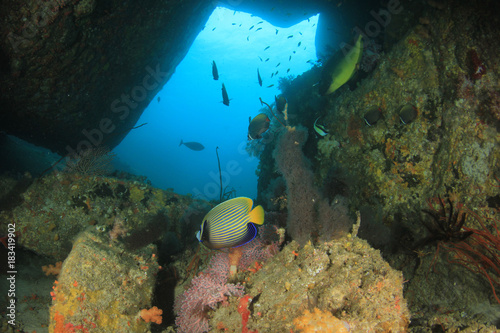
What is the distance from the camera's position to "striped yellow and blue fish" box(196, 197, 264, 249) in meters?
2.06

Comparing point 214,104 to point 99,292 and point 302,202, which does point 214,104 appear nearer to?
point 302,202

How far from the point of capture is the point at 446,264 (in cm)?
284

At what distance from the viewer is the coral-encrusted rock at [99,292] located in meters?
2.24

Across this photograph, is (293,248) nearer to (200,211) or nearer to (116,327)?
(116,327)

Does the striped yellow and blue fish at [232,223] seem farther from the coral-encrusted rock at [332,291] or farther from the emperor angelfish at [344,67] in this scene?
the emperor angelfish at [344,67]

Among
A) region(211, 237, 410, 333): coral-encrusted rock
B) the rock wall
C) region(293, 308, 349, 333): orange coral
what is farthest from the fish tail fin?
the rock wall

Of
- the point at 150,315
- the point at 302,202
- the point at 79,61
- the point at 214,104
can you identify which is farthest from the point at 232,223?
the point at 214,104

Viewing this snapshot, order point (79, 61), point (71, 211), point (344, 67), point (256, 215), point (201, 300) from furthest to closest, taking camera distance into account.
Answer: point (79, 61) → point (71, 211) → point (344, 67) → point (201, 300) → point (256, 215)

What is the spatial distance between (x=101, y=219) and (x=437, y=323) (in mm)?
4878

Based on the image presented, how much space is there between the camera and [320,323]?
1.54 meters

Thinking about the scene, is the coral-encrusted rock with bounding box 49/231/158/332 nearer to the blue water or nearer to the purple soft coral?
the purple soft coral

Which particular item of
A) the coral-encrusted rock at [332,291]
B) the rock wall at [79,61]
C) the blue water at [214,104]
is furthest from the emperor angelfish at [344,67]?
the blue water at [214,104]

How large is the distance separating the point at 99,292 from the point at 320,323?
7.71ft

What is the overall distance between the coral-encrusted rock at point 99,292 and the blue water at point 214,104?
1068 cm
